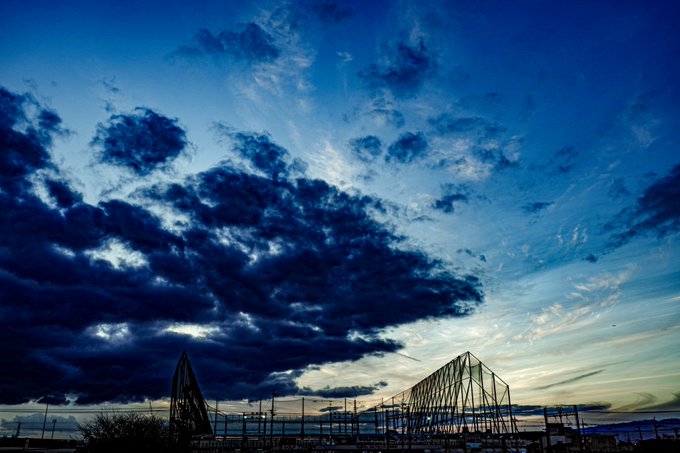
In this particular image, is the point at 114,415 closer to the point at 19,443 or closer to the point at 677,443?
the point at 19,443

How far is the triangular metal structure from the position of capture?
81.1 m

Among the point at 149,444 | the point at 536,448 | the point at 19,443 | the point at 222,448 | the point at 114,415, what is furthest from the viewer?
the point at 19,443

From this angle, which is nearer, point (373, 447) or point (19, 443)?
point (373, 447)

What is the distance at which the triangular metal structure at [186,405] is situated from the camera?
8106 centimetres

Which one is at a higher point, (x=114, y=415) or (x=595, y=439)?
(x=114, y=415)

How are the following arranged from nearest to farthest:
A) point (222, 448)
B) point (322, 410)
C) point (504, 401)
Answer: point (222, 448) → point (504, 401) → point (322, 410)

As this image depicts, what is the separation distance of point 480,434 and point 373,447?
62.0ft

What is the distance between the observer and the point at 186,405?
301 ft

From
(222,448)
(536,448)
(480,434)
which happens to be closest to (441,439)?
(480,434)

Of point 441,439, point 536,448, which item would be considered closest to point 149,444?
point 441,439

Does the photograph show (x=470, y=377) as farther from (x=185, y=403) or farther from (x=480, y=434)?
(x=185, y=403)

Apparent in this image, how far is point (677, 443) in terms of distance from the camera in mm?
74875

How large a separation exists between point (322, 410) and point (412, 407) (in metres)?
30.6

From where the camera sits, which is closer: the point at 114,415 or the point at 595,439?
the point at 114,415
